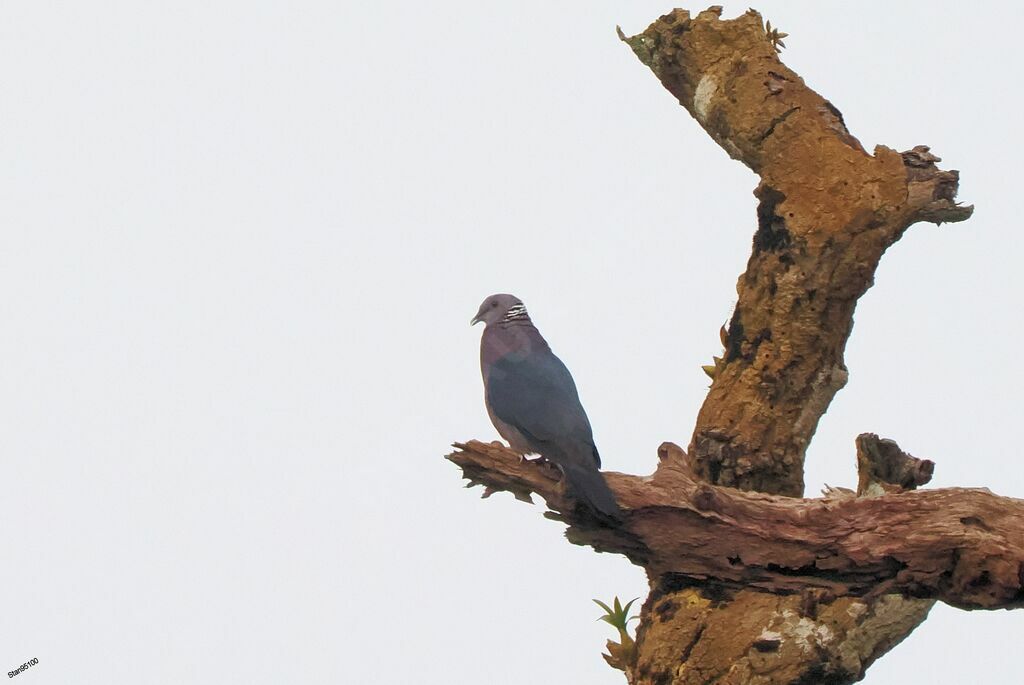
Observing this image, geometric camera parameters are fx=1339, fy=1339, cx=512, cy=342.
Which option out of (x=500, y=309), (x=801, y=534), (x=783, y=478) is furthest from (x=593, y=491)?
(x=500, y=309)

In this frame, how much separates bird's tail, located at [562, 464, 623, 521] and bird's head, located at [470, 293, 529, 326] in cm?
170

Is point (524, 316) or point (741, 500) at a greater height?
point (524, 316)

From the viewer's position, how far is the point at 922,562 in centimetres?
534

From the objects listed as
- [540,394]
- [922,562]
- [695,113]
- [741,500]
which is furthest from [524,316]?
[922,562]

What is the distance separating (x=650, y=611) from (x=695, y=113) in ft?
8.70

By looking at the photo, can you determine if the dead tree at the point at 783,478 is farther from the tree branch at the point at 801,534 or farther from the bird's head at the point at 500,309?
the bird's head at the point at 500,309

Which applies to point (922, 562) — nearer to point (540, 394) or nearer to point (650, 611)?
point (650, 611)

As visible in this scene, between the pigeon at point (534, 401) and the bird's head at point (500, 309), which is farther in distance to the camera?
the bird's head at point (500, 309)

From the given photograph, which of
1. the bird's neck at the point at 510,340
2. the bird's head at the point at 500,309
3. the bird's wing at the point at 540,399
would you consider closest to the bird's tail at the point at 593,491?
the bird's wing at the point at 540,399

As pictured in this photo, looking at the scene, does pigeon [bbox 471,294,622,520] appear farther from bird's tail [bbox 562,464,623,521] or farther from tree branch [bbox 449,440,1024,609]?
tree branch [bbox 449,440,1024,609]

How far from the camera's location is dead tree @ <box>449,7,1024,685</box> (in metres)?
5.40

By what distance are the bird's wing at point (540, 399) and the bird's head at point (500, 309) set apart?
402mm

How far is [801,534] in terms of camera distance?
17.9 feet

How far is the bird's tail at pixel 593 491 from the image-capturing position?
562 cm
